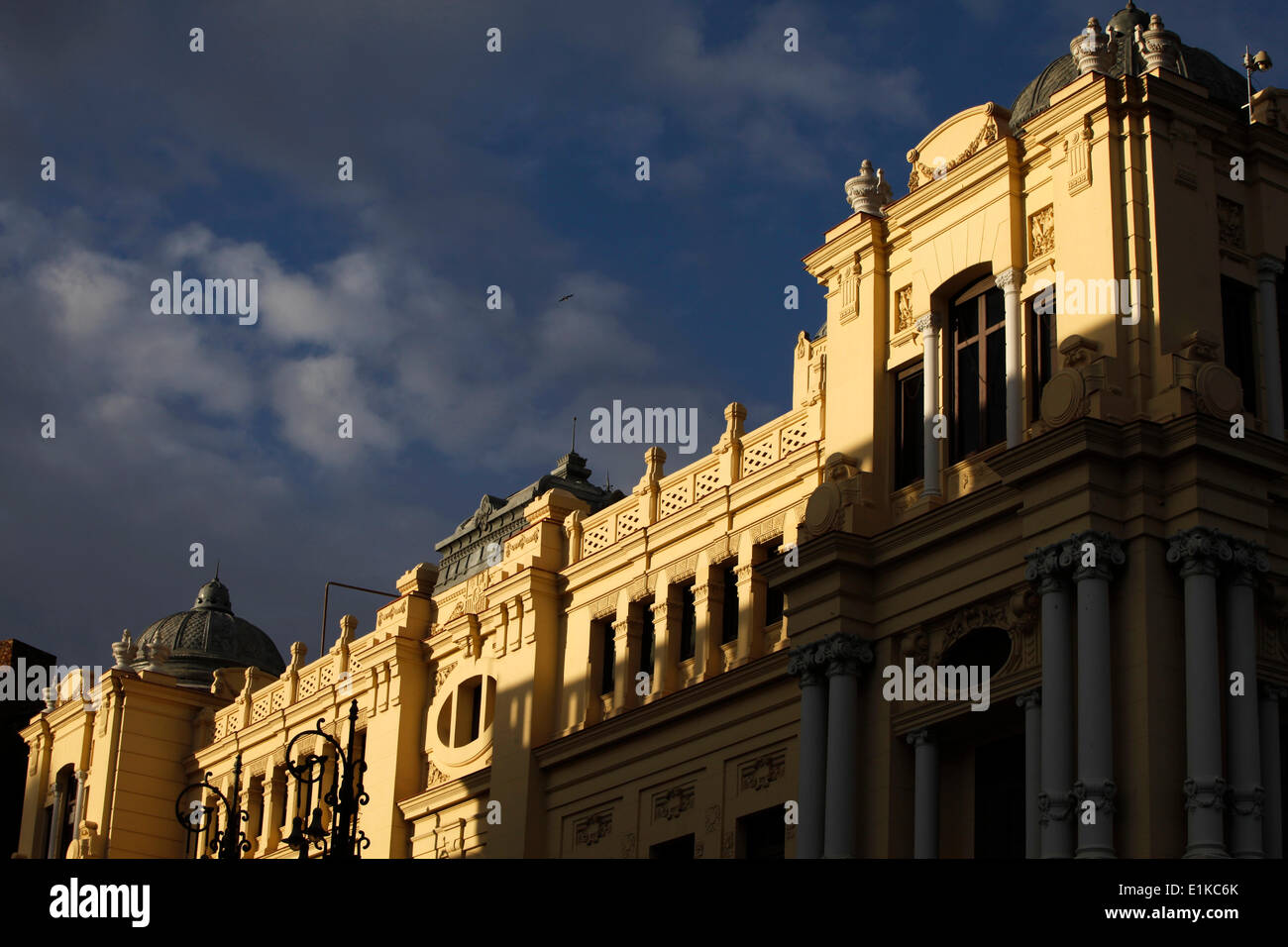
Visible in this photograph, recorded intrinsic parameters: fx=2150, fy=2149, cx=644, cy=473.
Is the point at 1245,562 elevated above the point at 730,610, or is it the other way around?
the point at 730,610

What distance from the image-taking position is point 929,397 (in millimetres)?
29109

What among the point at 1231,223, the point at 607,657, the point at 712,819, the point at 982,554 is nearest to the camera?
the point at 982,554

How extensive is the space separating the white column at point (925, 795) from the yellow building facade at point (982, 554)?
5 cm

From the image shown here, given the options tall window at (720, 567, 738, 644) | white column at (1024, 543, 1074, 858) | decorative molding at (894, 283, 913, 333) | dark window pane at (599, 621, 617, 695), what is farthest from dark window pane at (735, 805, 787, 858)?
white column at (1024, 543, 1074, 858)

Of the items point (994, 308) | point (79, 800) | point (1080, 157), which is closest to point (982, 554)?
point (994, 308)

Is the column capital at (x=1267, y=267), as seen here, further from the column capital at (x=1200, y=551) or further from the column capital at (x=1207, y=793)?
the column capital at (x=1207, y=793)

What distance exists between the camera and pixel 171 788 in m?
50.5

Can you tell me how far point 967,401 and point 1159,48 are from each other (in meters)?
5.24

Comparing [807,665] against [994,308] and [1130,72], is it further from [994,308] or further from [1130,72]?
[1130,72]

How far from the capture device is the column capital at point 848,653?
93.4 feet

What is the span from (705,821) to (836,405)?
6.84 metres

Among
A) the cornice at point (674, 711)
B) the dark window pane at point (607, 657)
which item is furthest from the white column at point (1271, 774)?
the dark window pane at point (607, 657)
